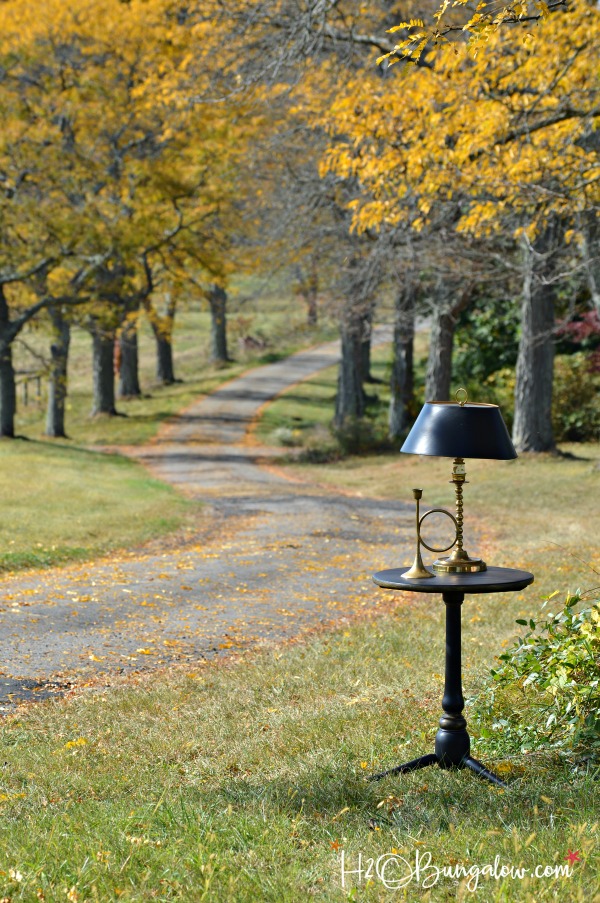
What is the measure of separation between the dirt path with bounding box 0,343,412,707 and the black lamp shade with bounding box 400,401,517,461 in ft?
11.1

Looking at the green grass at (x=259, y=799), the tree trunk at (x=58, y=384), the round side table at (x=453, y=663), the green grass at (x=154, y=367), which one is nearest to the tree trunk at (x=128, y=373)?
the green grass at (x=154, y=367)

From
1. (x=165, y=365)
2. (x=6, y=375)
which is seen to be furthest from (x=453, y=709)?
(x=165, y=365)

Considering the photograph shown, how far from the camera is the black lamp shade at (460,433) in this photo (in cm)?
523

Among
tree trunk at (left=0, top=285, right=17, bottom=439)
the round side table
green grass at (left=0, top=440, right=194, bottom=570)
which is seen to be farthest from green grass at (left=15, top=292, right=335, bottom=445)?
the round side table

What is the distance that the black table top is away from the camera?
5.10m

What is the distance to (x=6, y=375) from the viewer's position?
86.0 ft

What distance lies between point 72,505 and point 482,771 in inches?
536

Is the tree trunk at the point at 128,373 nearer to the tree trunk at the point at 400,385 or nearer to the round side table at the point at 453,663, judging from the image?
the tree trunk at the point at 400,385

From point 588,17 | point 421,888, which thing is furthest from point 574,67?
point 421,888

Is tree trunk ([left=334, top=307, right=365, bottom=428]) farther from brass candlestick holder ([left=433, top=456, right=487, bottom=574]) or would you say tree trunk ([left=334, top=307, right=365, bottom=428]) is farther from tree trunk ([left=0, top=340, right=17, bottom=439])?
brass candlestick holder ([left=433, top=456, right=487, bottom=574])

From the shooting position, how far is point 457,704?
529cm

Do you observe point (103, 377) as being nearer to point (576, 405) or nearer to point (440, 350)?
point (440, 350)

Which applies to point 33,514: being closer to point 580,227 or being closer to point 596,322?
point 580,227

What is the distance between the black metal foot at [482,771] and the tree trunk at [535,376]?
1682 centimetres
